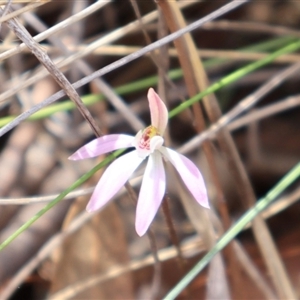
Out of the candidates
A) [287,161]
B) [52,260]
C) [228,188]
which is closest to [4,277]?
[52,260]

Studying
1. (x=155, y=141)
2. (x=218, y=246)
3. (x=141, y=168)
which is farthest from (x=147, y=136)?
(x=141, y=168)

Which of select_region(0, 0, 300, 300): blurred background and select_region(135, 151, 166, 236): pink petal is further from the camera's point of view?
select_region(0, 0, 300, 300): blurred background

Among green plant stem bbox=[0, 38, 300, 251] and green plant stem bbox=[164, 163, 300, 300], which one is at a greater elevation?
green plant stem bbox=[0, 38, 300, 251]

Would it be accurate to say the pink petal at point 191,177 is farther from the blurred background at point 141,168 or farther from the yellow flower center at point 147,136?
the blurred background at point 141,168

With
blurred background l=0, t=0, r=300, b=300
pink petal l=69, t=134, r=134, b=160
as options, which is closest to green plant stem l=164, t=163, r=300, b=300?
blurred background l=0, t=0, r=300, b=300

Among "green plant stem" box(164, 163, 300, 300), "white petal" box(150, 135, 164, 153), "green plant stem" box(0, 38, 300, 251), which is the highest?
"green plant stem" box(0, 38, 300, 251)

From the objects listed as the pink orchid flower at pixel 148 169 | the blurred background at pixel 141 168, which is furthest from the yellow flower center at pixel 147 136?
the blurred background at pixel 141 168

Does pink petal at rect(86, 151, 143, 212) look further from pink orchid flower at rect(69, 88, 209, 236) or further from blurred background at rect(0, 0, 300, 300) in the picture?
blurred background at rect(0, 0, 300, 300)

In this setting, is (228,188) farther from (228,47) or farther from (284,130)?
(228,47)
